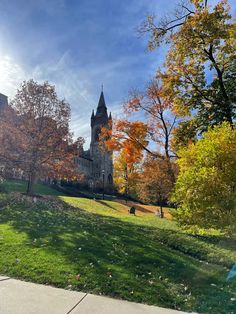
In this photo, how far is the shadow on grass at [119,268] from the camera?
4633 mm

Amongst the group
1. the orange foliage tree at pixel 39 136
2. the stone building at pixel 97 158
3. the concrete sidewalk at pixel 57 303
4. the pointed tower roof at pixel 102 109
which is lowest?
the concrete sidewalk at pixel 57 303

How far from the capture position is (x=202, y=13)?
43.0 feet

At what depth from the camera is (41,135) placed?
18.3 m

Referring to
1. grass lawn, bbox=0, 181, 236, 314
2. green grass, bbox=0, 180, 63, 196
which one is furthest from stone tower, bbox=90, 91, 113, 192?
grass lawn, bbox=0, 181, 236, 314

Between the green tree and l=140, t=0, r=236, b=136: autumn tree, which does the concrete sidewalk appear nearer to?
the green tree

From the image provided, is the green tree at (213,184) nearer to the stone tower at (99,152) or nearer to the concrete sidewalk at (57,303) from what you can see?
the concrete sidewalk at (57,303)

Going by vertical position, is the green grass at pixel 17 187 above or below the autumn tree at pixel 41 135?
below

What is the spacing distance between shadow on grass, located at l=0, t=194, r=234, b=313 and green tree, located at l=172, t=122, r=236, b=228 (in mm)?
1345

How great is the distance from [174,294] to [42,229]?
563 cm

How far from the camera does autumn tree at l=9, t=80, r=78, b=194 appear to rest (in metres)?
18.0

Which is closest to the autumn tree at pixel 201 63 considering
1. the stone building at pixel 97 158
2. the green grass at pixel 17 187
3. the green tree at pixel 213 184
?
the green tree at pixel 213 184

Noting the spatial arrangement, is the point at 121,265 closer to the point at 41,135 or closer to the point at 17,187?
the point at 41,135

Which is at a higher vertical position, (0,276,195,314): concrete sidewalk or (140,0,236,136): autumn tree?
(140,0,236,136): autumn tree

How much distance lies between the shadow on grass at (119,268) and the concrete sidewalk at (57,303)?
29cm
